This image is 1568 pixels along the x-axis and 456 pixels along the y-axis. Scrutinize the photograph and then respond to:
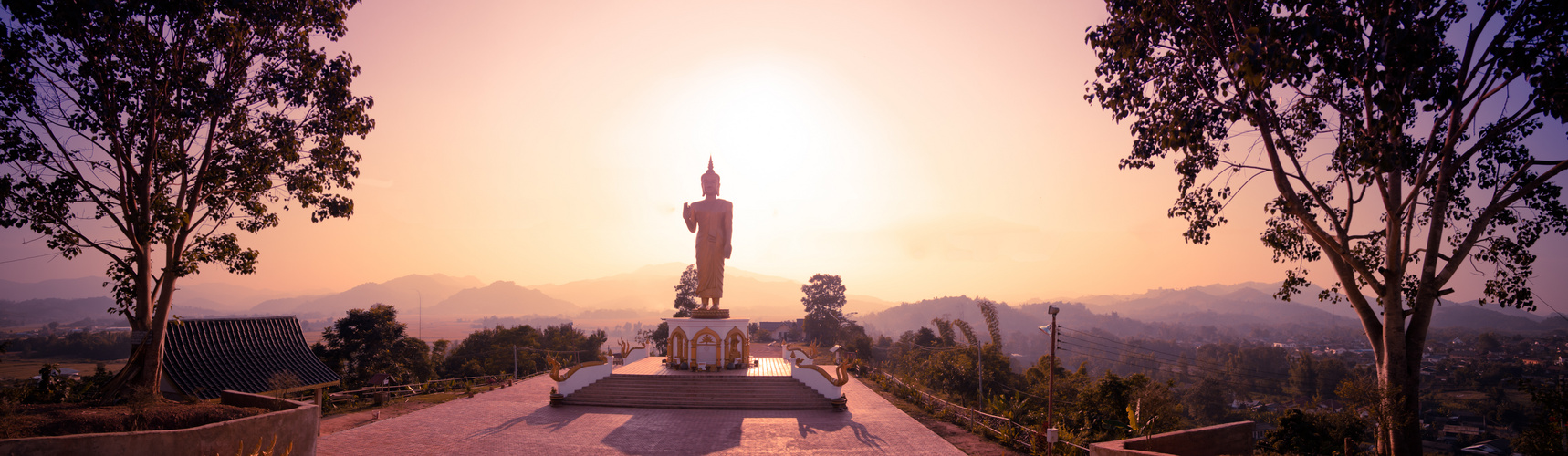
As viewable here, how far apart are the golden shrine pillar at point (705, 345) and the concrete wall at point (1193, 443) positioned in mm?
13453

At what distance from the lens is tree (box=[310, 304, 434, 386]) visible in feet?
84.9

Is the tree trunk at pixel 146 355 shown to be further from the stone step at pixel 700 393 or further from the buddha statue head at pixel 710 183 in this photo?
the buddha statue head at pixel 710 183

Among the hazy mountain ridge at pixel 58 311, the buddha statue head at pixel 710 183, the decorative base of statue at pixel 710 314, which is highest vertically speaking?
the buddha statue head at pixel 710 183

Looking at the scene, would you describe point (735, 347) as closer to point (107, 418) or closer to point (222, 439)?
point (222, 439)

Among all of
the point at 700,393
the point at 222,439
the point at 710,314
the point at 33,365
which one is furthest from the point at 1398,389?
the point at 33,365

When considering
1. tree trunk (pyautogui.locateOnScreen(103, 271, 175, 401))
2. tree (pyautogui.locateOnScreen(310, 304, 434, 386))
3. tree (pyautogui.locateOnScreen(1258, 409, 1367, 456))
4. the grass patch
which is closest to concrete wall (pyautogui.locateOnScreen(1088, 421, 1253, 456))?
tree (pyautogui.locateOnScreen(1258, 409, 1367, 456))

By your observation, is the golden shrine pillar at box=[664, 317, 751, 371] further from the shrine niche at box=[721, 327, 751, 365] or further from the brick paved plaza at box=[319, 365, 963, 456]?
the brick paved plaza at box=[319, 365, 963, 456]

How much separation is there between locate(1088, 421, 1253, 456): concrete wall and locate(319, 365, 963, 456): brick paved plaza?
4.43m

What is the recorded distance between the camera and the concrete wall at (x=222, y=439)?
6602 millimetres

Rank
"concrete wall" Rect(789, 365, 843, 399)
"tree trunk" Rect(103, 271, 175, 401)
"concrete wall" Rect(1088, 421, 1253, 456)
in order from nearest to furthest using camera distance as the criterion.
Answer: "concrete wall" Rect(1088, 421, 1253, 456) < "tree trunk" Rect(103, 271, 175, 401) < "concrete wall" Rect(789, 365, 843, 399)

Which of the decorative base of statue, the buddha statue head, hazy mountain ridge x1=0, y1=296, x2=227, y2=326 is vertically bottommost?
hazy mountain ridge x1=0, y1=296, x2=227, y2=326

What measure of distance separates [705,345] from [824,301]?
3436cm

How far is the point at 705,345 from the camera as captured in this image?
20.8 metres

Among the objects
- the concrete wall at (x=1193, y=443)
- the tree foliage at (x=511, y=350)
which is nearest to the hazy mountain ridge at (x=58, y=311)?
the tree foliage at (x=511, y=350)
